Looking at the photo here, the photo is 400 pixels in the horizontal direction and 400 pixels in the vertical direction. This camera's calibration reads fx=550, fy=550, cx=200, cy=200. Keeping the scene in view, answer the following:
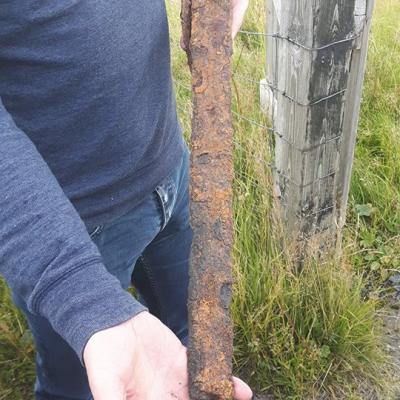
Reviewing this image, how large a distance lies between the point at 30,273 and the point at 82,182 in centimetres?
48

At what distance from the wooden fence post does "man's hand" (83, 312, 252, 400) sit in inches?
47.0

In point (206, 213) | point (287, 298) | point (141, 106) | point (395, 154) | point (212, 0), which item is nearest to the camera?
point (206, 213)

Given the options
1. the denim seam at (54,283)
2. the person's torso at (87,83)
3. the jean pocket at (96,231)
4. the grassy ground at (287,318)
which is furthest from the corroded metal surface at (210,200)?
the grassy ground at (287,318)

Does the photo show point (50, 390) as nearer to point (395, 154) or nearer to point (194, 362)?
point (194, 362)

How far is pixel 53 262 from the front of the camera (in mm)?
934

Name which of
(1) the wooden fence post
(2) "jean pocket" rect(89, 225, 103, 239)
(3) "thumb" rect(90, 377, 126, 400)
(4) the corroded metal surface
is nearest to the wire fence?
(1) the wooden fence post

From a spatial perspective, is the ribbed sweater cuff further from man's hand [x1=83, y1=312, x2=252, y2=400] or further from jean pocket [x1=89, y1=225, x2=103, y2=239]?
jean pocket [x1=89, y1=225, x2=103, y2=239]

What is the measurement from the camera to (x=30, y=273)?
0.94 meters

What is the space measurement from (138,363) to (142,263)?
0.91 m

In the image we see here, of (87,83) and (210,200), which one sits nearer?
(210,200)

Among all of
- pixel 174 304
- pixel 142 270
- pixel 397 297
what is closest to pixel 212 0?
pixel 142 270

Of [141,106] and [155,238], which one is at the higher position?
[141,106]

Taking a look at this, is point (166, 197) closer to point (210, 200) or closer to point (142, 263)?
point (142, 263)

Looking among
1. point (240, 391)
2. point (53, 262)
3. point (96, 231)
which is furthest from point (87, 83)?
point (240, 391)
